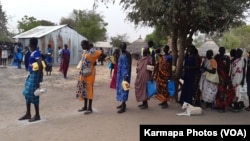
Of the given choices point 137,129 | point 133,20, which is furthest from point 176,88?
point 137,129

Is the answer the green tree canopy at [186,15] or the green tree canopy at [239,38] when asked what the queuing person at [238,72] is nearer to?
the green tree canopy at [186,15]

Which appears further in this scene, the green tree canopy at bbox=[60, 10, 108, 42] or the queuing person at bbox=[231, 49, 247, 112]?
the green tree canopy at bbox=[60, 10, 108, 42]

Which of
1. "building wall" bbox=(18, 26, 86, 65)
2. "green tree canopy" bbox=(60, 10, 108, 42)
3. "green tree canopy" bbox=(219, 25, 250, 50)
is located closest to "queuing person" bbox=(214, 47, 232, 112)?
"building wall" bbox=(18, 26, 86, 65)

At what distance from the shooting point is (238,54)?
29.7ft

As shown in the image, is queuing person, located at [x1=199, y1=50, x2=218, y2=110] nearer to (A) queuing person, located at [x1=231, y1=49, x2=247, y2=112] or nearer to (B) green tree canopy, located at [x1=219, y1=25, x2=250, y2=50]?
(A) queuing person, located at [x1=231, y1=49, x2=247, y2=112]

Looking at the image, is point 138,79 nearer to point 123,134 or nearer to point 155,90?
point 155,90

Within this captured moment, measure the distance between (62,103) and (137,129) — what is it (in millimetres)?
3690

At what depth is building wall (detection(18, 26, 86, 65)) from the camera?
87.0ft

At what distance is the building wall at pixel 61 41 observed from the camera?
Answer: 26516mm

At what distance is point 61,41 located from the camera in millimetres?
28047

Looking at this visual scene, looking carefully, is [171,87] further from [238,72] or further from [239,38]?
[239,38]

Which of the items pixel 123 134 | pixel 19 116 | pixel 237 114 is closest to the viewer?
pixel 123 134

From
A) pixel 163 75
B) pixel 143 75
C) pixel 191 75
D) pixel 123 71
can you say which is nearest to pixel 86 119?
pixel 123 71

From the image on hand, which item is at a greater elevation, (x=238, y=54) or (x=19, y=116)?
(x=238, y=54)
